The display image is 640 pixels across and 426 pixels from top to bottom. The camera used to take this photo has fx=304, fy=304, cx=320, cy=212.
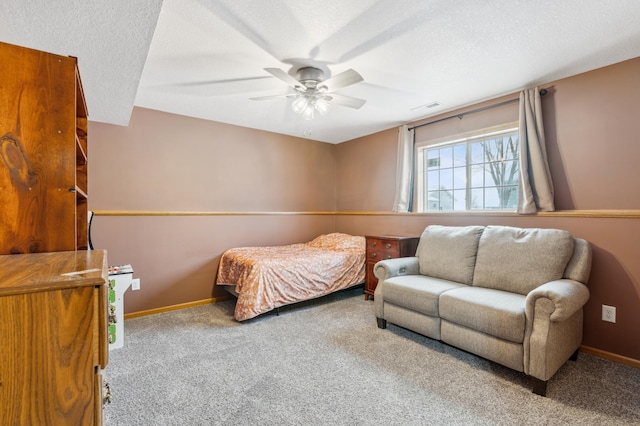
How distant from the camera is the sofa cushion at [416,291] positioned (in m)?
2.47

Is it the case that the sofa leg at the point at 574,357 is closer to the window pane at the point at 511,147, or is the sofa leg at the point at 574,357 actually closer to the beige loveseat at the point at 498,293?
the beige loveseat at the point at 498,293

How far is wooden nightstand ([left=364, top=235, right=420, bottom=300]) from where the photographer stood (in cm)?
357

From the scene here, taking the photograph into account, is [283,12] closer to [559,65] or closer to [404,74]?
[404,74]

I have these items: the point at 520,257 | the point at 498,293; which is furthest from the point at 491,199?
the point at 498,293

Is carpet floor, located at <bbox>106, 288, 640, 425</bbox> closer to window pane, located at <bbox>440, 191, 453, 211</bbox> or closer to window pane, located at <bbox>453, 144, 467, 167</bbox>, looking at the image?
window pane, located at <bbox>440, 191, 453, 211</bbox>

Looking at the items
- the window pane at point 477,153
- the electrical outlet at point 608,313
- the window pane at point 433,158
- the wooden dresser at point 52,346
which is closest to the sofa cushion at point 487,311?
the electrical outlet at point 608,313

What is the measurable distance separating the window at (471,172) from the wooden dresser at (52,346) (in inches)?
137

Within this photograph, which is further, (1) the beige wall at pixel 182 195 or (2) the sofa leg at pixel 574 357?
(1) the beige wall at pixel 182 195

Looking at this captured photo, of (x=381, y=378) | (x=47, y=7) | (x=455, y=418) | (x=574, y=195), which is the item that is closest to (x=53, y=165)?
(x=47, y=7)

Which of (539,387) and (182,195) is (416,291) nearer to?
(539,387)

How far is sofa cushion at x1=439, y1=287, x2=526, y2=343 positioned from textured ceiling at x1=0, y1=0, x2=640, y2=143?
6.05 feet

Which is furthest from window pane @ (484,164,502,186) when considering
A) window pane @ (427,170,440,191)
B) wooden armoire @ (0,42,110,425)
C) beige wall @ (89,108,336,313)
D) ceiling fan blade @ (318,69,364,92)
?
wooden armoire @ (0,42,110,425)

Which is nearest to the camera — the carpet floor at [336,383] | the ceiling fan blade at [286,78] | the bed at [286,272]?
the carpet floor at [336,383]

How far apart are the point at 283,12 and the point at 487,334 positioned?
2.51m
